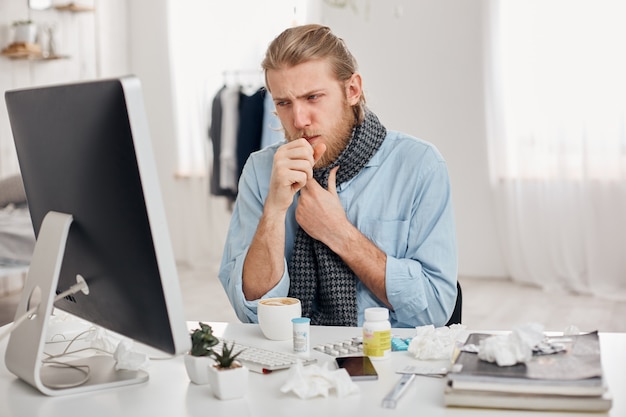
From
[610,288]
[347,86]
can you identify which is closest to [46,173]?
[347,86]

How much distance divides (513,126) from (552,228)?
0.70 m

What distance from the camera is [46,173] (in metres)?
1.34

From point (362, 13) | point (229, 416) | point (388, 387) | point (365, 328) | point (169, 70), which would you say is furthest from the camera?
point (169, 70)

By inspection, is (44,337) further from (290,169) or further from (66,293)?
(290,169)

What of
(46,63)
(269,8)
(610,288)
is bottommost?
(610,288)

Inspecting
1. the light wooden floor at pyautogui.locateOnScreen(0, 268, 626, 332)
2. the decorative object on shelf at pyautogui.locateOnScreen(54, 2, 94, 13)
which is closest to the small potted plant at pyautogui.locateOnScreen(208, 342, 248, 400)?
the light wooden floor at pyautogui.locateOnScreen(0, 268, 626, 332)

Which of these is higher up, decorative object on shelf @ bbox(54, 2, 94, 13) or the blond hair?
decorative object on shelf @ bbox(54, 2, 94, 13)

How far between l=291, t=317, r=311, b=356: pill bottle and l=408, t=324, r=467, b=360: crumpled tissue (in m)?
0.18

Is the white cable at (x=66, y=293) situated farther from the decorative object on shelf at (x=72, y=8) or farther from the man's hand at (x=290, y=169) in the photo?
the decorative object on shelf at (x=72, y=8)

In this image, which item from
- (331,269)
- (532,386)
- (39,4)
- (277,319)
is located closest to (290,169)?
(331,269)

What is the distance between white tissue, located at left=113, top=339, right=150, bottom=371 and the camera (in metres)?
1.36

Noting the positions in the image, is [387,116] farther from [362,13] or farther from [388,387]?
[388,387]

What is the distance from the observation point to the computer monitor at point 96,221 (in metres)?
1.09

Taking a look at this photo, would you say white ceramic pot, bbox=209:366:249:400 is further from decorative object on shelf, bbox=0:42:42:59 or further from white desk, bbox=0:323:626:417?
decorative object on shelf, bbox=0:42:42:59
